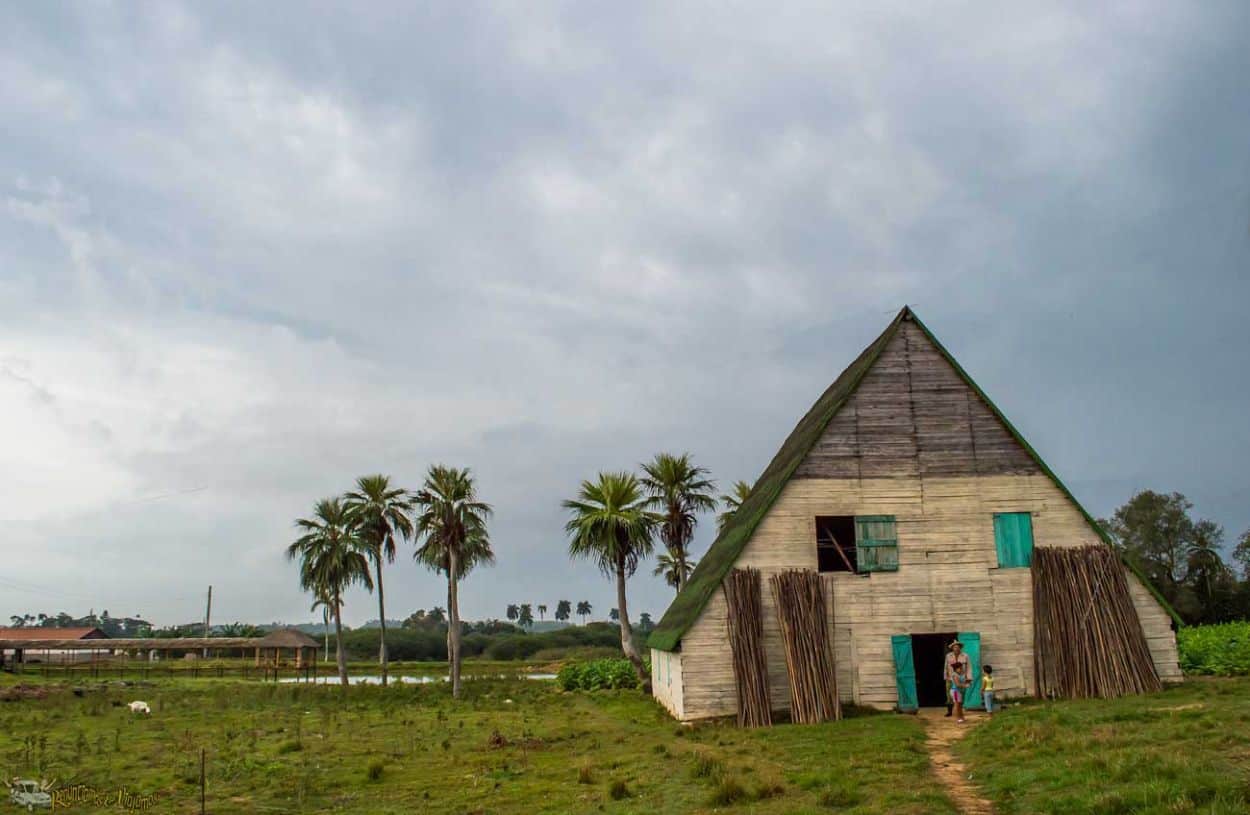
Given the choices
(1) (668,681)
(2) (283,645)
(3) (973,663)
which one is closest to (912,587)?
(3) (973,663)

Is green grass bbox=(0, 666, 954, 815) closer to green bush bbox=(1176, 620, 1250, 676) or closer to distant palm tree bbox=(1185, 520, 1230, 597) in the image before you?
green bush bbox=(1176, 620, 1250, 676)

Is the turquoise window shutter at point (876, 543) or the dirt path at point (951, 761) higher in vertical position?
the turquoise window shutter at point (876, 543)

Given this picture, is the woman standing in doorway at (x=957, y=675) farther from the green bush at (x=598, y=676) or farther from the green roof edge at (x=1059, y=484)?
the green bush at (x=598, y=676)

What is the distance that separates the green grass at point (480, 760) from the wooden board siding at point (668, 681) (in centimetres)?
76

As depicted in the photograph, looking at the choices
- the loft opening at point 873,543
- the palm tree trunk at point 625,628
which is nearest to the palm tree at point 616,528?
the palm tree trunk at point 625,628

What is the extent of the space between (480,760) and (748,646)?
7.42m

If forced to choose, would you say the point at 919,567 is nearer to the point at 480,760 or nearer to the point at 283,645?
the point at 480,760

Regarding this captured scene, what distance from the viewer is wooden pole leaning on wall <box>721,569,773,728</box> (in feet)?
74.9

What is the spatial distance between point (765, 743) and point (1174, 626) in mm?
12874

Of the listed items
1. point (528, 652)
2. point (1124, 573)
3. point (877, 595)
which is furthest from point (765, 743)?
point (528, 652)

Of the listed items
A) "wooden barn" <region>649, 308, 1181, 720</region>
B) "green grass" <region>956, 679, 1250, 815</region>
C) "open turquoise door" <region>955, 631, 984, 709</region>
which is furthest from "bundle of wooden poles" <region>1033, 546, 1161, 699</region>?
"green grass" <region>956, 679, 1250, 815</region>

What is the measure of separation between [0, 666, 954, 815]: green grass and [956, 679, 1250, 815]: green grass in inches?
48.7

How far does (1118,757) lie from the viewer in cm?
1232

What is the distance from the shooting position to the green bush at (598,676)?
144 ft
